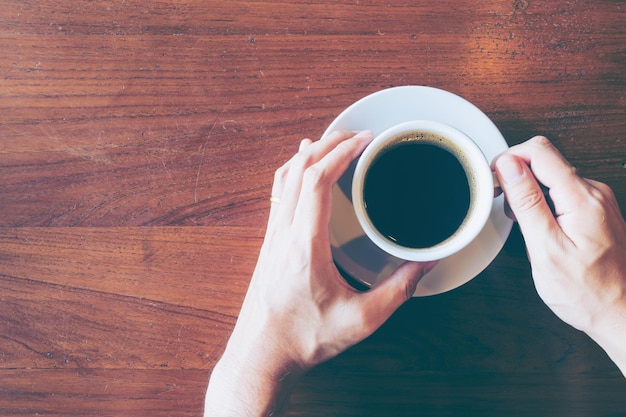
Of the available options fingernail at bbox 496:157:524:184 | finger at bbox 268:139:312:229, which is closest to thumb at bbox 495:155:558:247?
fingernail at bbox 496:157:524:184

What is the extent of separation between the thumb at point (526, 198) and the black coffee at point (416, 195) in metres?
0.05

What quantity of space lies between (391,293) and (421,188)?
140 millimetres

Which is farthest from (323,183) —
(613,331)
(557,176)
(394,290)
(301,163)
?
(613,331)

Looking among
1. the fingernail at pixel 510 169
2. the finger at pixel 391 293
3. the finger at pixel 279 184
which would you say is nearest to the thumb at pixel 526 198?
the fingernail at pixel 510 169

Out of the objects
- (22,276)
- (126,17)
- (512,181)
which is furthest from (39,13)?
(512,181)

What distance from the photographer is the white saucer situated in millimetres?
645

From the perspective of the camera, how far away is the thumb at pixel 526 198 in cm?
59

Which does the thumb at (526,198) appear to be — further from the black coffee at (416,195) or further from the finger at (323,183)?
the finger at (323,183)

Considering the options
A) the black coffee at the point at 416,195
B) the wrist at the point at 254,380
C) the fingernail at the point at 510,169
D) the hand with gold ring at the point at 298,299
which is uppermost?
the fingernail at the point at 510,169

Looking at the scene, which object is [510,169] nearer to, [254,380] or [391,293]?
[391,293]

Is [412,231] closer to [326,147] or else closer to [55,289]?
[326,147]

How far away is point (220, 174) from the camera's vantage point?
751mm

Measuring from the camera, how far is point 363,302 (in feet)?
2.07

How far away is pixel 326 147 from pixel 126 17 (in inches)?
14.8
